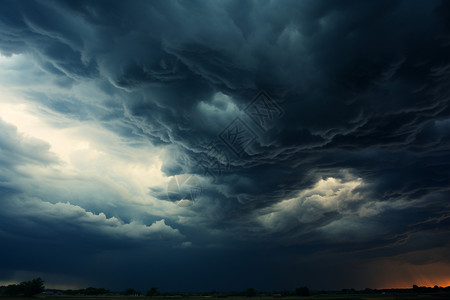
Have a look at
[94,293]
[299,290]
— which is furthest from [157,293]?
[299,290]

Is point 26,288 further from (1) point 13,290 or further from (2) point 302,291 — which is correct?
(2) point 302,291

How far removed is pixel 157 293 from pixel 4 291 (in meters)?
91.6

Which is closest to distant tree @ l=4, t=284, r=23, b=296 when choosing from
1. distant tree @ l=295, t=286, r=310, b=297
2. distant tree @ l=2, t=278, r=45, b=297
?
distant tree @ l=2, t=278, r=45, b=297

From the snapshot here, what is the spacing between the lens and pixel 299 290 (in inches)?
7584

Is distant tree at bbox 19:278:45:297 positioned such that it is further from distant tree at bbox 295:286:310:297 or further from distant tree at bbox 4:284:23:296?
distant tree at bbox 295:286:310:297

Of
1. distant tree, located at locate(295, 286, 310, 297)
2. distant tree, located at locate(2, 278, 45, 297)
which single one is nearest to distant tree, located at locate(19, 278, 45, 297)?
distant tree, located at locate(2, 278, 45, 297)

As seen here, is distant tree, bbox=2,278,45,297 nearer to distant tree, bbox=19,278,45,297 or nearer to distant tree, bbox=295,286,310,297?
distant tree, bbox=19,278,45,297

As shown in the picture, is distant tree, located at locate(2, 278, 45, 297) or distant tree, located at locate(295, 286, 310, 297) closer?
distant tree, located at locate(2, 278, 45, 297)

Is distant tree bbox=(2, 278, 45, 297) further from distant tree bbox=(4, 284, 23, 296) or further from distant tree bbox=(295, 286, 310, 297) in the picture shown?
distant tree bbox=(295, 286, 310, 297)

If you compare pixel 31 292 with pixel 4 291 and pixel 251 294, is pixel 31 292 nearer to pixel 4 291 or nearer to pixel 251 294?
pixel 4 291

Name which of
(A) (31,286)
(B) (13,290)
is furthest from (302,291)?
(B) (13,290)

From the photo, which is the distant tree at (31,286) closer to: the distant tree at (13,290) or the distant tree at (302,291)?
the distant tree at (13,290)

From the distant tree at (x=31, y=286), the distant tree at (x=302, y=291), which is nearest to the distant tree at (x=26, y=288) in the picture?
the distant tree at (x=31, y=286)

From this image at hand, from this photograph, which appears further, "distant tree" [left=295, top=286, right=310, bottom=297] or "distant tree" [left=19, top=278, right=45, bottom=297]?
"distant tree" [left=295, top=286, right=310, bottom=297]
